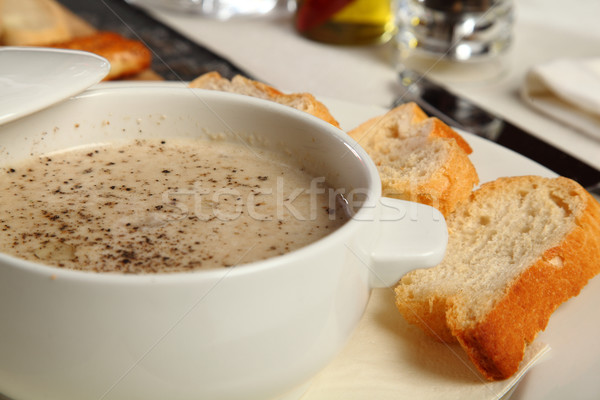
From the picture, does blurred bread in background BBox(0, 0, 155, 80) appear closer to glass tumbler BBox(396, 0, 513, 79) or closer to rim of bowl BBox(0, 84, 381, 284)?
glass tumbler BBox(396, 0, 513, 79)

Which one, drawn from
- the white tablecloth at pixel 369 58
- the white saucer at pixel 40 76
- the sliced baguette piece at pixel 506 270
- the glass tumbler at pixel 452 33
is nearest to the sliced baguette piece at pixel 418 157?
the sliced baguette piece at pixel 506 270

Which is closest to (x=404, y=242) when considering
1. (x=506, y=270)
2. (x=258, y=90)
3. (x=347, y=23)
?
(x=506, y=270)

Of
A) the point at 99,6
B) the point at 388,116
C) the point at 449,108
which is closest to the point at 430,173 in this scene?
the point at 388,116

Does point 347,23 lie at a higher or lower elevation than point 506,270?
lower

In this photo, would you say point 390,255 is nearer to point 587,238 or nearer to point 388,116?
point 587,238

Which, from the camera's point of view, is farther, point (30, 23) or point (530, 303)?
point (30, 23)

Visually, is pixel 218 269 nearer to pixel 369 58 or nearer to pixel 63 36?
pixel 63 36
